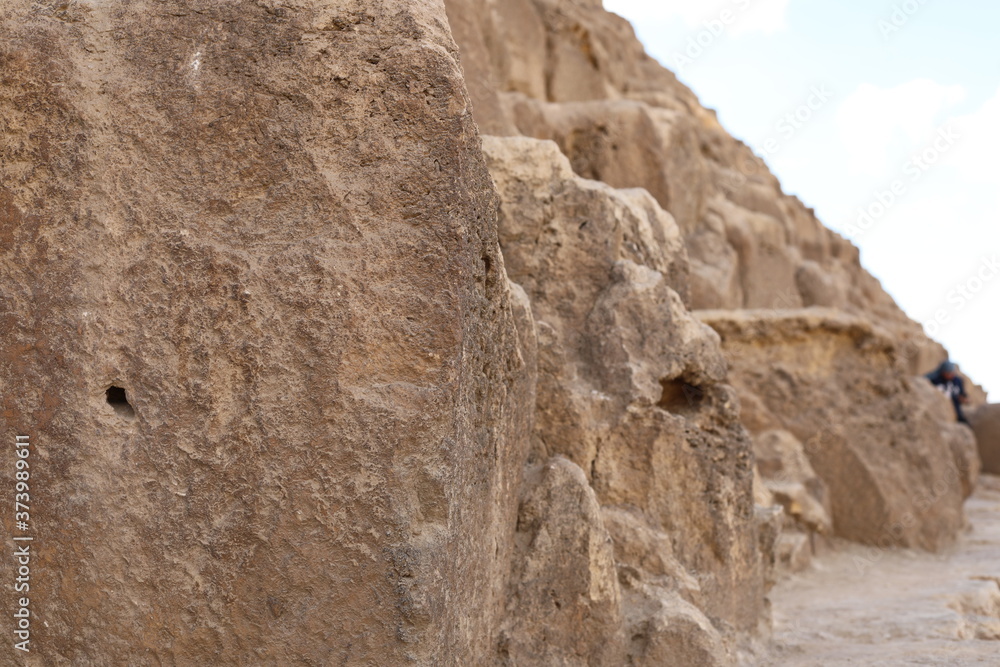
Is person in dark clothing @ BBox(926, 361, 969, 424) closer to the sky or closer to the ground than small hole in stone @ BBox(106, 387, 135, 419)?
closer to the sky

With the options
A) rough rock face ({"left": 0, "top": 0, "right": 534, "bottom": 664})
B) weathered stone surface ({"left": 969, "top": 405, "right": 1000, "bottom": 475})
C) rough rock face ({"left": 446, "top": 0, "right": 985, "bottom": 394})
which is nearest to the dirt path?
rough rock face ({"left": 446, "top": 0, "right": 985, "bottom": 394})

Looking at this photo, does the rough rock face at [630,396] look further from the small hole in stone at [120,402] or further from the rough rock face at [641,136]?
the small hole in stone at [120,402]

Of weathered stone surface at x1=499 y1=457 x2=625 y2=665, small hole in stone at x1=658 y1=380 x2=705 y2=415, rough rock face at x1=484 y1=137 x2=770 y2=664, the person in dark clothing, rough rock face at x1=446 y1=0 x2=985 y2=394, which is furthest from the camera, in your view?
the person in dark clothing

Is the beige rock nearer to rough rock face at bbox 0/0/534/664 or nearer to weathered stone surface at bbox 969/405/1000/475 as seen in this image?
rough rock face at bbox 0/0/534/664

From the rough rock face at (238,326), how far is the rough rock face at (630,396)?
945mm

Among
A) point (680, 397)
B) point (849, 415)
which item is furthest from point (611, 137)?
point (680, 397)

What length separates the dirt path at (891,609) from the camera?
3369mm

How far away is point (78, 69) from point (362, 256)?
2.55 ft

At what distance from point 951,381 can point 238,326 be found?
29.6 ft

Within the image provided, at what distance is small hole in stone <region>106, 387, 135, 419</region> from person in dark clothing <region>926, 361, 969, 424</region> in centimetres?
870

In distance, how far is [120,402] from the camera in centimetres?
205

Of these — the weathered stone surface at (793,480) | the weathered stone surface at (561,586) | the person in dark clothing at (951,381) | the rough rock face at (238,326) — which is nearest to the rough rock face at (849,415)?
the weathered stone surface at (793,480)

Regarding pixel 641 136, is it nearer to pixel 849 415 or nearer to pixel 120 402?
pixel 849 415

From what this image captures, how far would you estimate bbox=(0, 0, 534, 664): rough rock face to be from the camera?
197 centimetres
